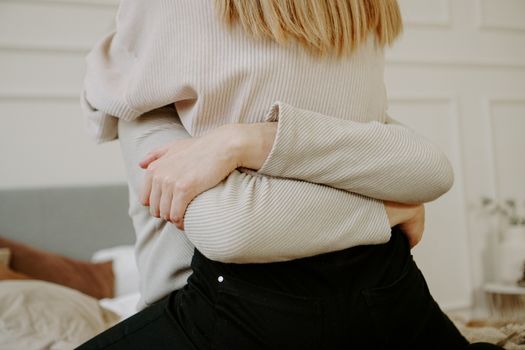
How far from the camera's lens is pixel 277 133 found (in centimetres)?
58

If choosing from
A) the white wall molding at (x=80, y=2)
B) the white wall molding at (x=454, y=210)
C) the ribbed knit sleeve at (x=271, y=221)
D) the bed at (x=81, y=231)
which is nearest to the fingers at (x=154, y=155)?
the ribbed knit sleeve at (x=271, y=221)

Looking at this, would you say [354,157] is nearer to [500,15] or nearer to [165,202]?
[165,202]

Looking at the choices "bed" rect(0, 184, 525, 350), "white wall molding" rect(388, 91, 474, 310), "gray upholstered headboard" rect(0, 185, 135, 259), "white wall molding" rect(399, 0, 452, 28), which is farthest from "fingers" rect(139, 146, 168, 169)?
"white wall molding" rect(399, 0, 452, 28)

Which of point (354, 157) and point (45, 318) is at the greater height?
point (354, 157)

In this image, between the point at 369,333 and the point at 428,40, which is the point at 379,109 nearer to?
the point at 369,333

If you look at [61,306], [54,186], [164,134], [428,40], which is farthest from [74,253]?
[428,40]

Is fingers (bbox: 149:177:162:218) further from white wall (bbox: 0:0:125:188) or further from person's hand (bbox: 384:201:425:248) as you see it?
white wall (bbox: 0:0:125:188)

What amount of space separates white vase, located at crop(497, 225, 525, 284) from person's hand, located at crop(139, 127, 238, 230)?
2.62 m

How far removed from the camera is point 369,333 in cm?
62

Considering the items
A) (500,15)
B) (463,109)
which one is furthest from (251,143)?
(500,15)

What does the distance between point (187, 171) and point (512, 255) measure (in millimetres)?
2667

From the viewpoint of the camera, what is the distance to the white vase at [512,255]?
108 inches

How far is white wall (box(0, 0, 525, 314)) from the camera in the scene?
97.0 inches

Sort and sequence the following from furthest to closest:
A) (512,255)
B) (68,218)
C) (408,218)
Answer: (512,255) < (68,218) < (408,218)
